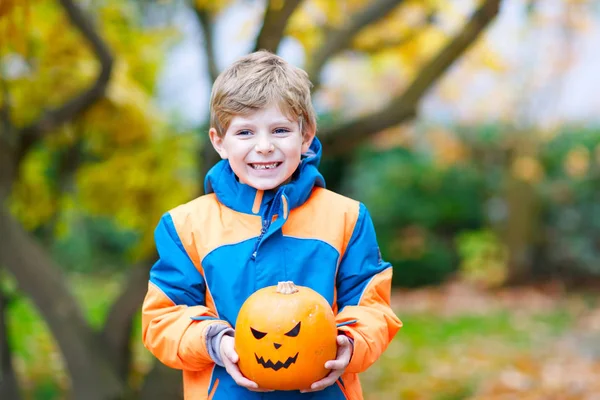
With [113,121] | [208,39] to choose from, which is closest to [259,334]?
[208,39]

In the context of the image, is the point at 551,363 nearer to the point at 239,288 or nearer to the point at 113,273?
the point at 239,288

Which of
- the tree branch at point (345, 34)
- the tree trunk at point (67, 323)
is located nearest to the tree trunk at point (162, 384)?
the tree trunk at point (67, 323)

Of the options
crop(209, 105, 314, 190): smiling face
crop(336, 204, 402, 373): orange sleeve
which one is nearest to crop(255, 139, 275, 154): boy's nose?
crop(209, 105, 314, 190): smiling face

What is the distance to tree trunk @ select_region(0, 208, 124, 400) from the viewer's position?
15.4ft

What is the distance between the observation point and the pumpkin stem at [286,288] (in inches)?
72.9

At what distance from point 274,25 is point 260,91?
1.70m

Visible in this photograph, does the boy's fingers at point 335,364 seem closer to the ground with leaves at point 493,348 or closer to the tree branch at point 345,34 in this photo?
the tree branch at point 345,34

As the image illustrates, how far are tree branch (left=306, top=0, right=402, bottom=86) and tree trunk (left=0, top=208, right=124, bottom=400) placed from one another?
2.15 metres

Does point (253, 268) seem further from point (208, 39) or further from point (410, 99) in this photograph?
point (208, 39)

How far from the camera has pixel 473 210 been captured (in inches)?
428

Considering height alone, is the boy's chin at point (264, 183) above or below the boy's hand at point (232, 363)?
above

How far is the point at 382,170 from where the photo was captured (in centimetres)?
1102

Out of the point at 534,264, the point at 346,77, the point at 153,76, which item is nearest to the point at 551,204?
the point at 534,264

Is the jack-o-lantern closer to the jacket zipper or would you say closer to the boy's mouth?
the jacket zipper
